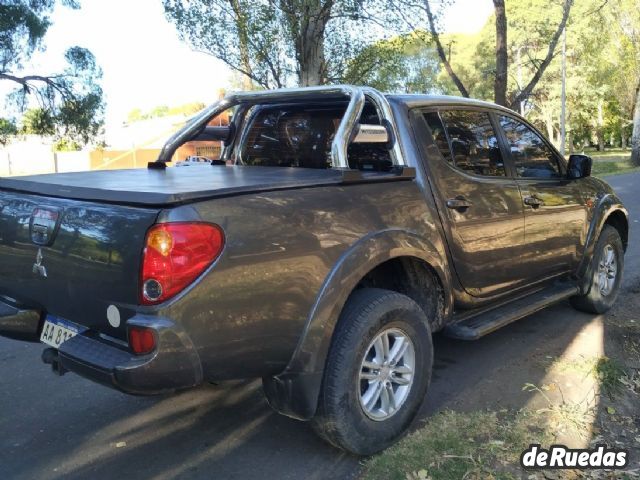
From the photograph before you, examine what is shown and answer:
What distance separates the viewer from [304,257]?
2.74m

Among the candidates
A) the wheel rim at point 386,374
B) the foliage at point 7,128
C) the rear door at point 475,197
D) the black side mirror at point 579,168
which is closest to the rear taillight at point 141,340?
the wheel rim at point 386,374

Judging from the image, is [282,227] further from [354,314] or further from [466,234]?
[466,234]

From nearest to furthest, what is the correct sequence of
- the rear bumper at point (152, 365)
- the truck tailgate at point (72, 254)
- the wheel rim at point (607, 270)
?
the rear bumper at point (152, 365) → the truck tailgate at point (72, 254) → the wheel rim at point (607, 270)

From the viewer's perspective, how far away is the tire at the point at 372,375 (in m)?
2.90

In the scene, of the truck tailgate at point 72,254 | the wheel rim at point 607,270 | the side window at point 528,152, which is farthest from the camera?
the wheel rim at point 607,270

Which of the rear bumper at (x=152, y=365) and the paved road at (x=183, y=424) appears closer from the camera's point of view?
the rear bumper at (x=152, y=365)

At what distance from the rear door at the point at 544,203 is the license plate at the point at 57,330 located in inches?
118

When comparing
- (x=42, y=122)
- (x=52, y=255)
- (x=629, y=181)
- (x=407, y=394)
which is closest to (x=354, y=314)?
(x=407, y=394)

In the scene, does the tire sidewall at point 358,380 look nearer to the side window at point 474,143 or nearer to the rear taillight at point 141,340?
the rear taillight at point 141,340

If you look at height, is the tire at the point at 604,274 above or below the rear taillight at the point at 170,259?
below

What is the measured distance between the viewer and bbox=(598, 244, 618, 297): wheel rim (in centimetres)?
534

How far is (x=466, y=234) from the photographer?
3758mm

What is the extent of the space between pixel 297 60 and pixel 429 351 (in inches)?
412

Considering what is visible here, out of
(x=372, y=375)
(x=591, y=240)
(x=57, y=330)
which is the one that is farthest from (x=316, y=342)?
(x=591, y=240)
